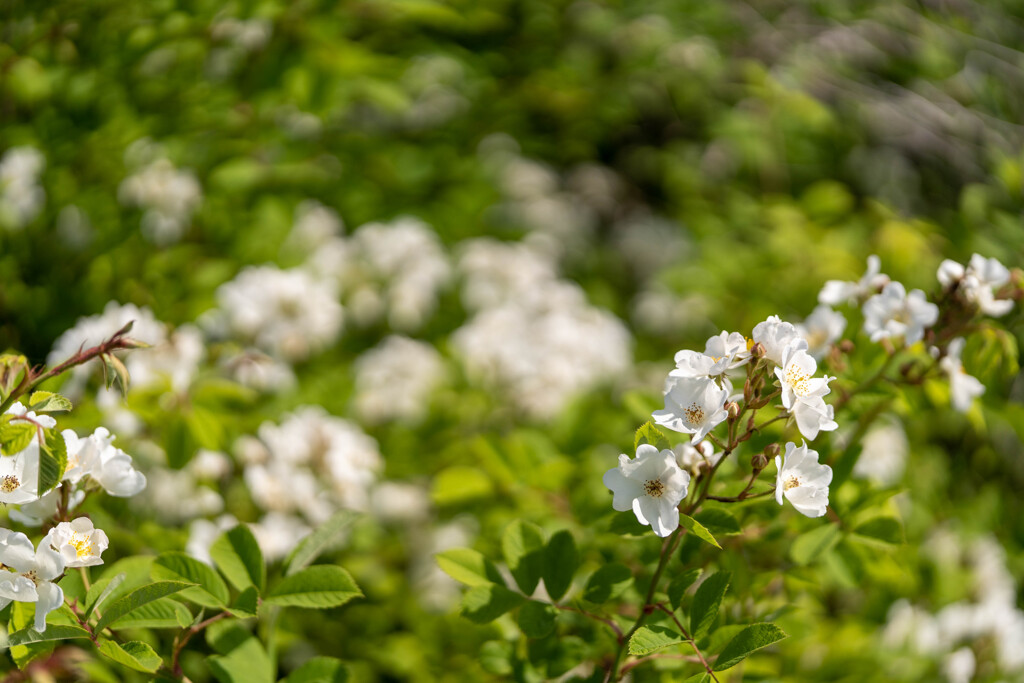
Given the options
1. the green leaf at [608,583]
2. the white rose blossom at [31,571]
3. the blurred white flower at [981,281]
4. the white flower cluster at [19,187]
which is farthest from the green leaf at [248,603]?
the white flower cluster at [19,187]

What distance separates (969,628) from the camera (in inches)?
76.9

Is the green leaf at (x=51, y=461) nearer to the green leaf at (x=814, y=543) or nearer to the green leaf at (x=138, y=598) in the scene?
the green leaf at (x=138, y=598)

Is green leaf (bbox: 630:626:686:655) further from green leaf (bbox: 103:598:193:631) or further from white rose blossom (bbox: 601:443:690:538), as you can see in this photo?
green leaf (bbox: 103:598:193:631)

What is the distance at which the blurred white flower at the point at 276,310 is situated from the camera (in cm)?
212

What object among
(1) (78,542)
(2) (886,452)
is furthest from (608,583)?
(2) (886,452)

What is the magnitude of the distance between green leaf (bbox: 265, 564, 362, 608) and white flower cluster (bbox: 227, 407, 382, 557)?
0.55 m

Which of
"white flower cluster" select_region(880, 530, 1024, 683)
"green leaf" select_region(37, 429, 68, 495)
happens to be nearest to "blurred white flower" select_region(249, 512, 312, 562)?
"green leaf" select_region(37, 429, 68, 495)

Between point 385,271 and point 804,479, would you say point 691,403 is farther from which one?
point 385,271

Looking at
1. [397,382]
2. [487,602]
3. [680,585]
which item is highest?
[680,585]

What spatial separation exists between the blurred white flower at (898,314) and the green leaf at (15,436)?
4.04 feet

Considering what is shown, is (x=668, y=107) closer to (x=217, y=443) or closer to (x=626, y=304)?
→ (x=626, y=304)

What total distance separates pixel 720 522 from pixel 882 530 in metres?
0.45

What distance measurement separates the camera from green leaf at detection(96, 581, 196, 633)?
917mm

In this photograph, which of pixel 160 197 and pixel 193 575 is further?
pixel 160 197
